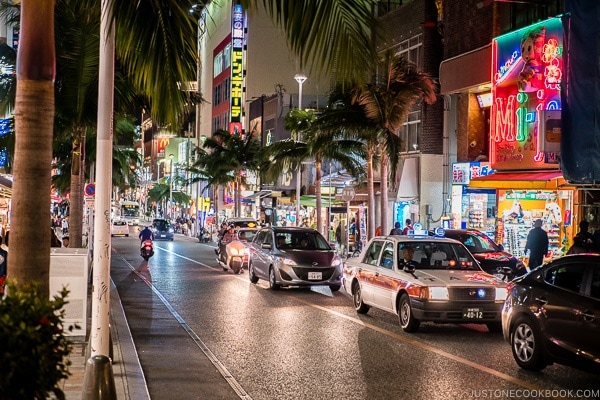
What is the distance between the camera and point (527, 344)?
11.8 metres

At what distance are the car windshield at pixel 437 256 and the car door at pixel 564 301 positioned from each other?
16.6ft

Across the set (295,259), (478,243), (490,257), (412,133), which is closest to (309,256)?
(295,259)

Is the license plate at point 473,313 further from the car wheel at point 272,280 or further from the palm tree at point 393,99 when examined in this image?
the palm tree at point 393,99

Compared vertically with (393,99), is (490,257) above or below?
below

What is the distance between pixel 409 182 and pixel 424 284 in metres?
25.8

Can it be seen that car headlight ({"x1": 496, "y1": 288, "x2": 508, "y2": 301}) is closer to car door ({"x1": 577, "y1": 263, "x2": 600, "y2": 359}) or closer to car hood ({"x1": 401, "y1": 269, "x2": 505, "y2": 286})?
car hood ({"x1": 401, "y1": 269, "x2": 505, "y2": 286})

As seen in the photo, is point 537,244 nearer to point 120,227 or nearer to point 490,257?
point 490,257

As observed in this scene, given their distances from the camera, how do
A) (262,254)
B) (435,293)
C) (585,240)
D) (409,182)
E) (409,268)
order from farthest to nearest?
1. (409,182)
2. (262,254)
3. (585,240)
4. (409,268)
5. (435,293)

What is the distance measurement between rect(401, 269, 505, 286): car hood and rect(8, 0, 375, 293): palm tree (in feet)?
26.4

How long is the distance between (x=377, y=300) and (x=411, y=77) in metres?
15.7

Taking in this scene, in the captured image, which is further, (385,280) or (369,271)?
(369,271)

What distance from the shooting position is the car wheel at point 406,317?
15673 millimetres

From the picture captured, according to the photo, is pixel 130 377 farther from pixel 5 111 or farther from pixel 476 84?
pixel 476 84

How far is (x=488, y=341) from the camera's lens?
15055 millimetres
